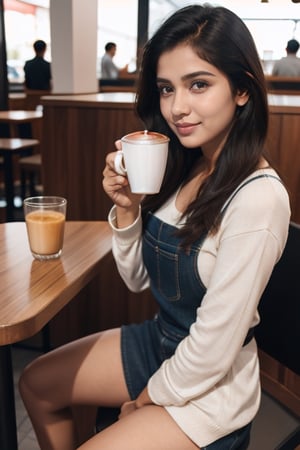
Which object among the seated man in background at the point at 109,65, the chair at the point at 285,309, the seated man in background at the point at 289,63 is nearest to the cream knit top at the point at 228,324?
the chair at the point at 285,309

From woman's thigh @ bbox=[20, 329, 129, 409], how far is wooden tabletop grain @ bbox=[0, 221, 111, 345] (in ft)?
0.92

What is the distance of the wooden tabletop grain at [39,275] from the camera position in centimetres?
80

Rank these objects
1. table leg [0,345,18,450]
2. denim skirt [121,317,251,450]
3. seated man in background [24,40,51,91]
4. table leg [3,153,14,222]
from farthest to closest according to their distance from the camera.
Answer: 1. seated man in background [24,40,51,91]
2. table leg [3,153,14,222]
3. denim skirt [121,317,251,450]
4. table leg [0,345,18,450]

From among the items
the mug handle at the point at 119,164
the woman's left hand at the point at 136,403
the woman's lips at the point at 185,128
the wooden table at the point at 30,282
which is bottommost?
the woman's left hand at the point at 136,403

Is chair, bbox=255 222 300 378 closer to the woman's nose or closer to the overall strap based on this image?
the overall strap

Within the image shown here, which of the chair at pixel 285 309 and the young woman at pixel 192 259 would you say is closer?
the young woman at pixel 192 259

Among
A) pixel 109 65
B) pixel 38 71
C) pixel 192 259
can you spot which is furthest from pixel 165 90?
pixel 109 65

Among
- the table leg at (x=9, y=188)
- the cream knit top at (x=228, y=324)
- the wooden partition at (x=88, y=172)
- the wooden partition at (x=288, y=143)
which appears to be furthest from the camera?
the table leg at (x=9, y=188)

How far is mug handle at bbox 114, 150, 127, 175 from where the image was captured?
1.04 metres

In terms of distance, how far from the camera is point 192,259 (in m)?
1.04

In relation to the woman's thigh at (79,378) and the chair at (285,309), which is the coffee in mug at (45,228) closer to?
the woman's thigh at (79,378)

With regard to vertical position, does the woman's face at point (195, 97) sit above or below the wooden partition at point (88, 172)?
above

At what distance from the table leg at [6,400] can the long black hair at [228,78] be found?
455 mm

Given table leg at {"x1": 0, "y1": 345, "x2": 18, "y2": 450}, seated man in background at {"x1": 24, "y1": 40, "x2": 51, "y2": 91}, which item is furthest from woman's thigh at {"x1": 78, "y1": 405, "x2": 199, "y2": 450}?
seated man in background at {"x1": 24, "y1": 40, "x2": 51, "y2": 91}
